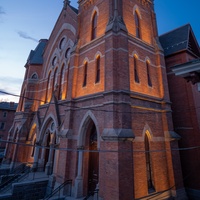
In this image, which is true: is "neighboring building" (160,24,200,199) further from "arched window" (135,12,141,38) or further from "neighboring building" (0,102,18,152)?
"neighboring building" (0,102,18,152)

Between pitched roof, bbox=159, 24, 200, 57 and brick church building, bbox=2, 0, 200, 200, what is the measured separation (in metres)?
0.26

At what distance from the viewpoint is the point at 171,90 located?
13.7 metres

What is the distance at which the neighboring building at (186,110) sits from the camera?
11.2m

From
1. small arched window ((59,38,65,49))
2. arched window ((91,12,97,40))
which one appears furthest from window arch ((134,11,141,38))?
small arched window ((59,38,65,49))

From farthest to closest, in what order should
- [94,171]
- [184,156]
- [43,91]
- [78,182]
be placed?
[43,91] → [184,156] → [94,171] → [78,182]

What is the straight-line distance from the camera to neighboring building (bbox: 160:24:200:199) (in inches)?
442

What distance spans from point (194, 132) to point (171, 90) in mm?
4104

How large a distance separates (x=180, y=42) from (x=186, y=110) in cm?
675

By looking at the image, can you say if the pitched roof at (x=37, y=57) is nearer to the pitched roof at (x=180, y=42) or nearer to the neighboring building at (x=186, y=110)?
the pitched roof at (x=180, y=42)

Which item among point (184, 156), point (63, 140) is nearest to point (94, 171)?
point (63, 140)

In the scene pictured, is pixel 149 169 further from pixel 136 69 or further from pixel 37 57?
pixel 37 57

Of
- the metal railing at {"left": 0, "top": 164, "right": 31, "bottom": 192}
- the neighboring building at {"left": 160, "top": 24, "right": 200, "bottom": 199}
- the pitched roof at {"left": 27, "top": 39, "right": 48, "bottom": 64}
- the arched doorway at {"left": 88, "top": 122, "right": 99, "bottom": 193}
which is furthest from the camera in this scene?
the pitched roof at {"left": 27, "top": 39, "right": 48, "bottom": 64}

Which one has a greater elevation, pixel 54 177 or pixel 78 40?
pixel 78 40

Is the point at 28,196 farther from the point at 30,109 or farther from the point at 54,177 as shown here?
the point at 30,109
